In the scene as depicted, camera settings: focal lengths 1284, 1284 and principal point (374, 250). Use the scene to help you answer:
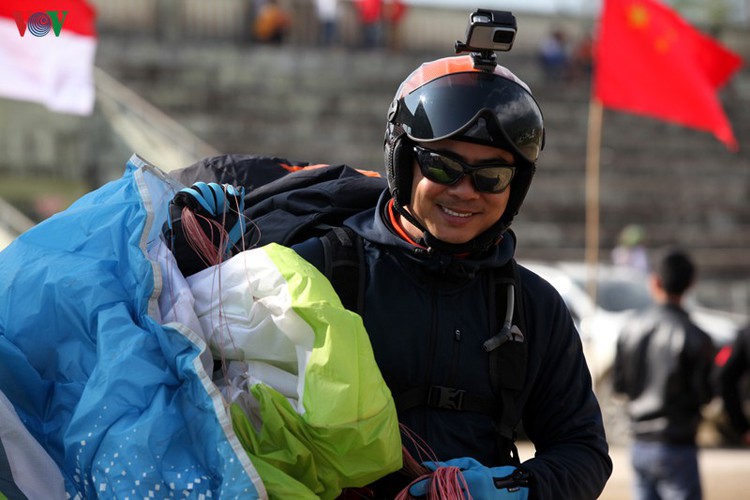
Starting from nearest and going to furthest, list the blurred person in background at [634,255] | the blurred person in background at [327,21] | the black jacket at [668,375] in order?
the black jacket at [668,375]
the blurred person in background at [634,255]
the blurred person in background at [327,21]

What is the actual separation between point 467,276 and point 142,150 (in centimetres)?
1130

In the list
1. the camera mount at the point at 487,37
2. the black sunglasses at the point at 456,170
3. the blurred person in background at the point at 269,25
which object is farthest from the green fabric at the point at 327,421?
the blurred person in background at the point at 269,25

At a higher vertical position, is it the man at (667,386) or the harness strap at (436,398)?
the harness strap at (436,398)

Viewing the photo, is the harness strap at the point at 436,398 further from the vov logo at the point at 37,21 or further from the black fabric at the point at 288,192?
the vov logo at the point at 37,21

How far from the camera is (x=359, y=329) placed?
2840 mm

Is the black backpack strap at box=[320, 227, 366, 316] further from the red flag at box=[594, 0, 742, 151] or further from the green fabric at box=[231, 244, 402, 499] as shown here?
the red flag at box=[594, 0, 742, 151]

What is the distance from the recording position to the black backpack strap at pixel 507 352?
126 inches

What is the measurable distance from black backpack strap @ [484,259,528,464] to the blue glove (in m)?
0.13

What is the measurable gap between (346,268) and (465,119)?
0.47 meters

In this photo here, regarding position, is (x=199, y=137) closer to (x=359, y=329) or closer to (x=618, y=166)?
(x=618, y=166)

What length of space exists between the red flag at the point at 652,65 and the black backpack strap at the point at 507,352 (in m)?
9.16

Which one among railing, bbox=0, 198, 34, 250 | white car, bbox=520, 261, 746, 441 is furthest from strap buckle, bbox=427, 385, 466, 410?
white car, bbox=520, 261, 746, 441

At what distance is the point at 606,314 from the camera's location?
1346 cm

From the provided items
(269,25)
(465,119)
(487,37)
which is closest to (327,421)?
(465,119)
